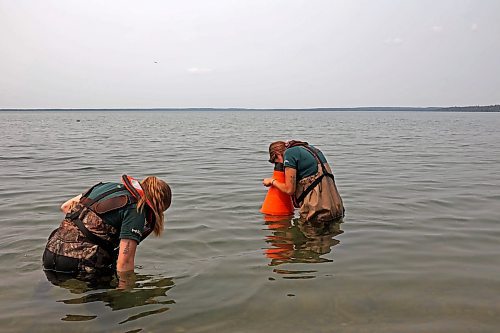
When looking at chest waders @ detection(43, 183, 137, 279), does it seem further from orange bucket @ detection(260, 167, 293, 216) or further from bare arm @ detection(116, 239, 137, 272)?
orange bucket @ detection(260, 167, 293, 216)

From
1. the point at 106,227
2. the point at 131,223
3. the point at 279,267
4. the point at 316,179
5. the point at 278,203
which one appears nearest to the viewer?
the point at 131,223

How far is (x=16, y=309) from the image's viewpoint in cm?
484

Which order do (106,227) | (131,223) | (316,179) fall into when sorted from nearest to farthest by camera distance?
1. (131,223)
2. (106,227)
3. (316,179)

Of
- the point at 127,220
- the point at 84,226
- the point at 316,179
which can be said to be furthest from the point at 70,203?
the point at 316,179

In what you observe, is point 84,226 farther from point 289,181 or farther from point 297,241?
point 289,181

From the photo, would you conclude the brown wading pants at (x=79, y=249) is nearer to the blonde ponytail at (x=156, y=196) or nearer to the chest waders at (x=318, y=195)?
the blonde ponytail at (x=156, y=196)

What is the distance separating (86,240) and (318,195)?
12.3ft

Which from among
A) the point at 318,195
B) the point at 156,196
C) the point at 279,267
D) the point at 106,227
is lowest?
the point at 279,267

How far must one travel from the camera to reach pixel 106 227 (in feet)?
15.8

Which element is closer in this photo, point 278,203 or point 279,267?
point 279,267

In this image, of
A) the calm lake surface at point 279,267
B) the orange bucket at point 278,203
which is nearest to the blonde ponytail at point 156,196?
the calm lake surface at point 279,267

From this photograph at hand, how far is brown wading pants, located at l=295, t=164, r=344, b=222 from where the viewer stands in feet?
24.4

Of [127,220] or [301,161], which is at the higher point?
[301,161]

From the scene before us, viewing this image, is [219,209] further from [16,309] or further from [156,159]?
[156,159]
